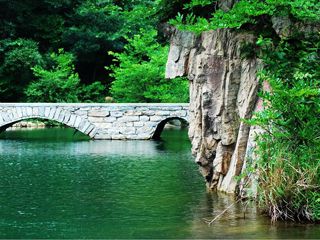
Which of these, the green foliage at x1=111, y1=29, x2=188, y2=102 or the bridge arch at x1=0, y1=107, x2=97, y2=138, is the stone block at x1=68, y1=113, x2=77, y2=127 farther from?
the green foliage at x1=111, y1=29, x2=188, y2=102

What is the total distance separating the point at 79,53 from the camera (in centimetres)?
3878

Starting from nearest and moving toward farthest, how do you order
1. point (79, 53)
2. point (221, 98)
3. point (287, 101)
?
1. point (287, 101)
2. point (221, 98)
3. point (79, 53)

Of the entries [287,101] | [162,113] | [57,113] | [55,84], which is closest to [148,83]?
[55,84]

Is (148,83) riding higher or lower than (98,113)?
higher

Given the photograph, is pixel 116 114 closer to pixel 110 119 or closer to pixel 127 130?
pixel 110 119

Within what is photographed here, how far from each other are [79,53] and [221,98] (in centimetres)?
2591

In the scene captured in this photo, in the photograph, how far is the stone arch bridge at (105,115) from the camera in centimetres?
2772

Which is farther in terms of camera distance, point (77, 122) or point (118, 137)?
point (118, 137)

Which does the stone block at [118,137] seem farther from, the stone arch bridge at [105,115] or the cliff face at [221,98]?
the cliff face at [221,98]

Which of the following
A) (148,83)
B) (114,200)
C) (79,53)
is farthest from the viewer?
(79,53)

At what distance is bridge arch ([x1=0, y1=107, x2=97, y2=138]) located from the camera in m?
27.7

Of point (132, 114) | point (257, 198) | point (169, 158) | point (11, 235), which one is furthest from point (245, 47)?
point (132, 114)

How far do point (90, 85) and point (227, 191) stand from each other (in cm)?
2509

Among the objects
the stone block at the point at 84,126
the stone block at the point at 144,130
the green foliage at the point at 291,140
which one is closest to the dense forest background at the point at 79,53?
the stone block at the point at 144,130
